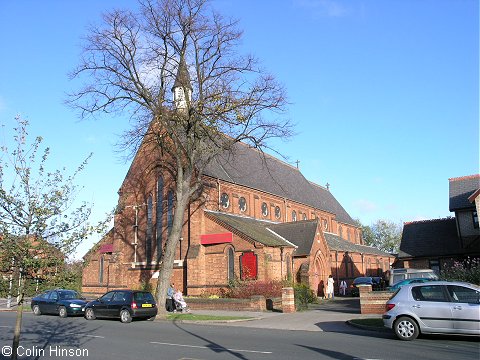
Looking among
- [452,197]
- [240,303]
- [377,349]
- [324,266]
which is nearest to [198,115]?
[240,303]

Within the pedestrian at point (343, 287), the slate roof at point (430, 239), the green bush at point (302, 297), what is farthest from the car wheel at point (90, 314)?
the slate roof at point (430, 239)

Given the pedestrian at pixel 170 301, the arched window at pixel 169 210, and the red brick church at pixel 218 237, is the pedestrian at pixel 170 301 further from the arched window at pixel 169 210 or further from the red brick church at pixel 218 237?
the arched window at pixel 169 210

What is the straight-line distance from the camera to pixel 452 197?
3538cm

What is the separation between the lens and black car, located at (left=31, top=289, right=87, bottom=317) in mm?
23469

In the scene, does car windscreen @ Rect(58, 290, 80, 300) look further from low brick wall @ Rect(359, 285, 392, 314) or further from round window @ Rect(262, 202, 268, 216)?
round window @ Rect(262, 202, 268, 216)

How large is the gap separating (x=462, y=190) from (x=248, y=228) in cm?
1854

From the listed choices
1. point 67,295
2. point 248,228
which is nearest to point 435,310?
point 67,295

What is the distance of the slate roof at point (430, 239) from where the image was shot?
34719mm

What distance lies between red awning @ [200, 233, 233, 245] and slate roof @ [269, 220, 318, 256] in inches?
254

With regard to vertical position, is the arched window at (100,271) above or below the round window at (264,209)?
below

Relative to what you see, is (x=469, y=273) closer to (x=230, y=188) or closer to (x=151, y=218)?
(x=230, y=188)

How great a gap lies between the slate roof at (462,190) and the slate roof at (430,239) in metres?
2.98

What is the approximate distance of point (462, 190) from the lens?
117 feet

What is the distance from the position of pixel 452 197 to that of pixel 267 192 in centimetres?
1600
